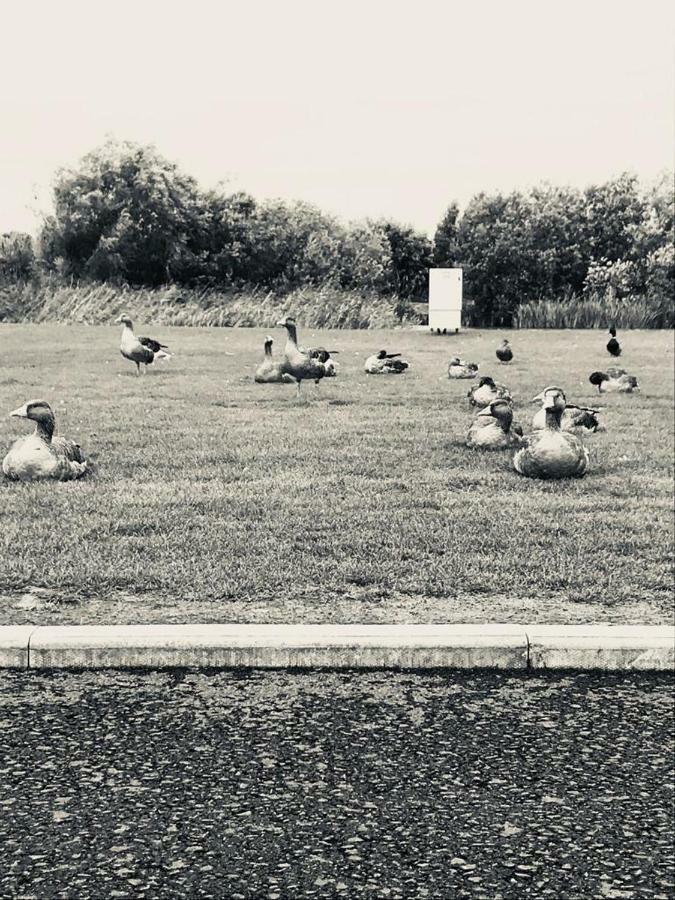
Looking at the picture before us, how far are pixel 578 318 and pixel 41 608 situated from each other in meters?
28.5

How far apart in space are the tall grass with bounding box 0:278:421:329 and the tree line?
0.28 m

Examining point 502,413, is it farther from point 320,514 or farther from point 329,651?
point 329,651

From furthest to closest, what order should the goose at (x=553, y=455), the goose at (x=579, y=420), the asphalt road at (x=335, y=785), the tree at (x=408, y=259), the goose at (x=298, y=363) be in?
the tree at (x=408, y=259), the goose at (x=298, y=363), the goose at (x=579, y=420), the goose at (x=553, y=455), the asphalt road at (x=335, y=785)

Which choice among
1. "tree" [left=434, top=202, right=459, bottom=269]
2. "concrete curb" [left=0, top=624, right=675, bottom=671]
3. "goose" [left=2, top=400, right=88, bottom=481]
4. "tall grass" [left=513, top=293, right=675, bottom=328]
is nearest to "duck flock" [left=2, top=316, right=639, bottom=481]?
"goose" [left=2, top=400, right=88, bottom=481]

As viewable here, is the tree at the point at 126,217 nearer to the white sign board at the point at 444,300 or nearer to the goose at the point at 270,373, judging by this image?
the goose at the point at 270,373

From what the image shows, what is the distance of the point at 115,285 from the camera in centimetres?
2192

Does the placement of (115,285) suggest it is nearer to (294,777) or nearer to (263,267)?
(263,267)

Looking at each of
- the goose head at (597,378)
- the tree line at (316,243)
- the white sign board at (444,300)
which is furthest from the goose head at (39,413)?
the white sign board at (444,300)

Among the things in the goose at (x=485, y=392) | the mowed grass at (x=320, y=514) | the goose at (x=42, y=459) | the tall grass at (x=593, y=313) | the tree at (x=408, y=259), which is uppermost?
the tree at (x=408, y=259)

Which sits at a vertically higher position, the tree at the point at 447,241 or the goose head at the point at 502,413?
the tree at the point at 447,241

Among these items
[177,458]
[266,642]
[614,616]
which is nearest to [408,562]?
[614,616]

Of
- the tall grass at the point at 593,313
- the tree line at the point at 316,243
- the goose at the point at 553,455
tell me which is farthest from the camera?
the tall grass at the point at 593,313

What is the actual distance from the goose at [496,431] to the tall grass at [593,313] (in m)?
20.8

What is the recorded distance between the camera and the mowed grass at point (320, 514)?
686cm
